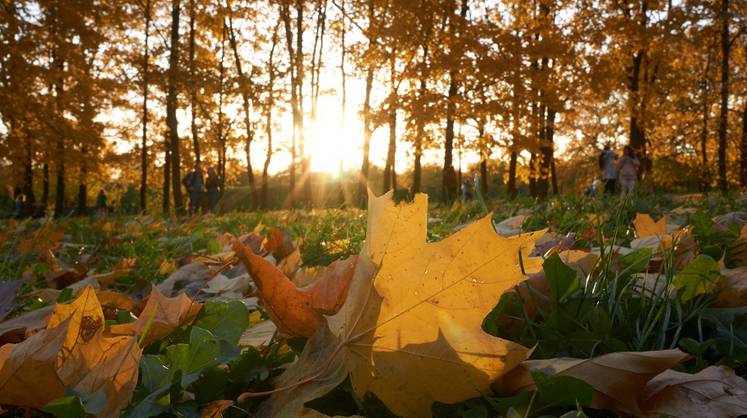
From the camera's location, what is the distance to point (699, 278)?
0.88 metres

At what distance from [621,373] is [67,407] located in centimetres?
56

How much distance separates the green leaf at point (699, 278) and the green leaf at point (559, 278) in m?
0.22

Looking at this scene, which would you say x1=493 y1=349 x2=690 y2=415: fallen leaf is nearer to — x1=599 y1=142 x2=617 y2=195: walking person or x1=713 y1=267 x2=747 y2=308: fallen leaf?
x1=713 y1=267 x2=747 y2=308: fallen leaf

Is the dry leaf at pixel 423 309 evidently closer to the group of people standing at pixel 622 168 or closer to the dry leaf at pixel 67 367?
the dry leaf at pixel 67 367

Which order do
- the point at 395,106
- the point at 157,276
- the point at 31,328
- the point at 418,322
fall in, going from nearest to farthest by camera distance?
1. the point at 418,322
2. the point at 31,328
3. the point at 157,276
4. the point at 395,106

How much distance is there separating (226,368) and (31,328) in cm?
46

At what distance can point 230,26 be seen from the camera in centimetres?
2106

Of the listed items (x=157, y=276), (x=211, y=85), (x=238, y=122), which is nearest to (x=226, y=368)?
(x=157, y=276)

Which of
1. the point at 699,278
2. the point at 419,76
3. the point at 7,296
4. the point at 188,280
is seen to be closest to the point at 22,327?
the point at 7,296

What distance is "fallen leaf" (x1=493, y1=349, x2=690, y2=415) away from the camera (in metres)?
0.59

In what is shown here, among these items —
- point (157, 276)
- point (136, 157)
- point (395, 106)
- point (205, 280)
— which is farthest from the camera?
point (136, 157)

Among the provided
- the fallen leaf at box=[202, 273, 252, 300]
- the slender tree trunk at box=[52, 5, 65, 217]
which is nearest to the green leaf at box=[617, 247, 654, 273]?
the fallen leaf at box=[202, 273, 252, 300]

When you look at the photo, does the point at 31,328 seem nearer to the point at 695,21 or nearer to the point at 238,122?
the point at 695,21

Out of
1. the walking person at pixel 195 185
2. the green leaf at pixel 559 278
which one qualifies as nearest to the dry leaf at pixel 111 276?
the green leaf at pixel 559 278
